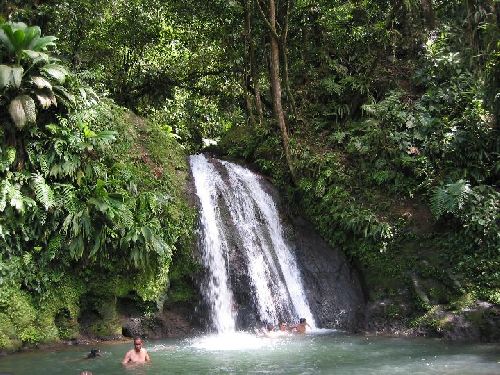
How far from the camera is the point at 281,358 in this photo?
8625mm

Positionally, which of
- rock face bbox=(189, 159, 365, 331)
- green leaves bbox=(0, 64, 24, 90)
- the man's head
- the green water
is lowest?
the green water

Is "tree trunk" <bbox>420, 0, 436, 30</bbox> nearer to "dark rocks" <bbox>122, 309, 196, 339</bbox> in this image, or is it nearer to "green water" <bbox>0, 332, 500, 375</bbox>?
"green water" <bbox>0, 332, 500, 375</bbox>

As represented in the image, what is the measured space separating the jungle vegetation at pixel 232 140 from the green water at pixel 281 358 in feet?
4.07

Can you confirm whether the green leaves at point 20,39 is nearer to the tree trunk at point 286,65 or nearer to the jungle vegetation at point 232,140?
the jungle vegetation at point 232,140

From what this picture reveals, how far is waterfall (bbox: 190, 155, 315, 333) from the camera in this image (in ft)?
38.4

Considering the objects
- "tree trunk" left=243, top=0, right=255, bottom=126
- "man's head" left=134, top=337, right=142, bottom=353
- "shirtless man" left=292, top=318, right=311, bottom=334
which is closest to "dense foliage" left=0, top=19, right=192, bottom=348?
"man's head" left=134, top=337, right=142, bottom=353

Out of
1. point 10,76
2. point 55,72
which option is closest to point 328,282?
point 55,72

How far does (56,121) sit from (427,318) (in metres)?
8.85

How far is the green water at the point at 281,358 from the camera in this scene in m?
7.77

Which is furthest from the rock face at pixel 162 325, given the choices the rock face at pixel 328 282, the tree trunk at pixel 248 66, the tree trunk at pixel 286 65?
the tree trunk at pixel 286 65

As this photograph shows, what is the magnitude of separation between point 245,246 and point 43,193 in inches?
191

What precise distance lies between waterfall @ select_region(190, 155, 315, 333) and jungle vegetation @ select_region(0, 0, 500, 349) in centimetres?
58

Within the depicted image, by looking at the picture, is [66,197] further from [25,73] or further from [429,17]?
[429,17]

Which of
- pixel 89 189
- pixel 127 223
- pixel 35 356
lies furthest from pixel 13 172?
pixel 35 356
